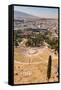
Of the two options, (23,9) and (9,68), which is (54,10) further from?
(9,68)

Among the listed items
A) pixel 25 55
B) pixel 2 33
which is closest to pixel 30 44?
pixel 25 55

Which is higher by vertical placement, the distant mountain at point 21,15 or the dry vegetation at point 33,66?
the distant mountain at point 21,15

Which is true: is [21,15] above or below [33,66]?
above

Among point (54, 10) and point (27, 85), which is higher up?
point (54, 10)

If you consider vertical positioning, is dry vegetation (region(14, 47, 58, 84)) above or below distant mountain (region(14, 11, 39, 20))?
below

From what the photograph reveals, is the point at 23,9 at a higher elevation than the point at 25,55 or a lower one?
higher
